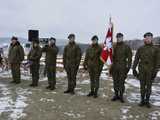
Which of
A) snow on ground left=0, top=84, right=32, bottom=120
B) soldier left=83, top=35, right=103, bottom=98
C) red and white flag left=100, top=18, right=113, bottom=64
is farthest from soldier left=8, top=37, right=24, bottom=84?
red and white flag left=100, top=18, right=113, bottom=64

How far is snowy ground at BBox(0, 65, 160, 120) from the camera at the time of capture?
11281mm

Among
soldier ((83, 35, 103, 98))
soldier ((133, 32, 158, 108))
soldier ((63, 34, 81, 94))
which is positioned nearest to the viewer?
soldier ((133, 32, 158, 108))

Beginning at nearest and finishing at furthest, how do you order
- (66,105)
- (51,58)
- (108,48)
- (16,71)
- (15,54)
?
1. (66,105)
2. (108,48)
3. (51,58)
4. (15,54)
5. (16,71)

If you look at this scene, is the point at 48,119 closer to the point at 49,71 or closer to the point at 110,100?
the point at 110,100

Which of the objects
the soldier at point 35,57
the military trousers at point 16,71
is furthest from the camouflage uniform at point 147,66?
the military trousers at point 16,71

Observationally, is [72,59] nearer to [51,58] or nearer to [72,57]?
[72,57]

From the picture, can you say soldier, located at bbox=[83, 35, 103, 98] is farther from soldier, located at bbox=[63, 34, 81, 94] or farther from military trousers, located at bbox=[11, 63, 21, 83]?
military trousers, located at bbox=[11, 63, 21, 83]

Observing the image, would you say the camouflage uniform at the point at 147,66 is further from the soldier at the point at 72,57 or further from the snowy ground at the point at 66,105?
the soldier at the point at 72,57

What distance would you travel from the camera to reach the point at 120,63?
13.6 meters

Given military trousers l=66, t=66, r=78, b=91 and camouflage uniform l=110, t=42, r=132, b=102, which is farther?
military trousers l=66, t=66, r=78, b=91

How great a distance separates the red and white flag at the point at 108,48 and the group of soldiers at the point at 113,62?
175mm

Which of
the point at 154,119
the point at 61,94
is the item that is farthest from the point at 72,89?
the point at 154,119

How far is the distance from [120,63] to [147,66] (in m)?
1.04

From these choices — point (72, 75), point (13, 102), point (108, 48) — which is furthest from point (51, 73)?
point (13, 102)
